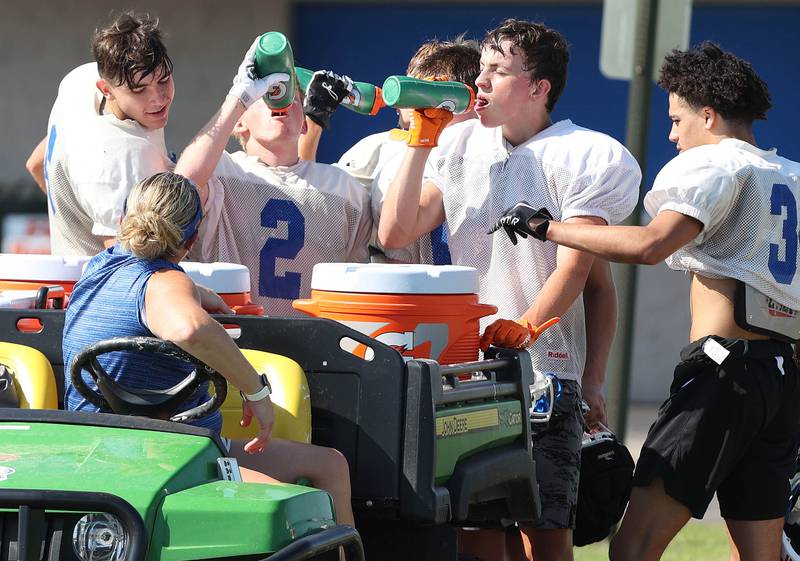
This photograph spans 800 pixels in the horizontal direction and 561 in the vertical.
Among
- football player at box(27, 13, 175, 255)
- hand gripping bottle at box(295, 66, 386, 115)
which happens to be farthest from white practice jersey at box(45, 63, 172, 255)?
hand gripping bottle at box(295, 66, 386, 115)

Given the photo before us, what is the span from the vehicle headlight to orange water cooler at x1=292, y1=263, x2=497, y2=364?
1.18 meters

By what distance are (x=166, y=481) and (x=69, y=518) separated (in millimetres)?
223

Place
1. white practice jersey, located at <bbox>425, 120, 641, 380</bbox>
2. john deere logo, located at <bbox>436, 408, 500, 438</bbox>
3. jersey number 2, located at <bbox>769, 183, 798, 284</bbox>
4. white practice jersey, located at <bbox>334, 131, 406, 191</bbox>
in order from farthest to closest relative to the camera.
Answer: white practice jersey, located at <bbox>334, 131, 406, 191</bbox>, white practice jersey, located at <bbox>425, 120, 641, 380</bbox>, jersey number 2, located at <bbox>769, 183, 798, 284</bbox>, john deere logo, located at <bbox>436, 408, 500, 438</bbox>

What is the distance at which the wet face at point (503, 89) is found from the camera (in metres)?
4.91

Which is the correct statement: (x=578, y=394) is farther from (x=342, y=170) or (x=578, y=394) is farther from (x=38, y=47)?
(x=38, y=47)

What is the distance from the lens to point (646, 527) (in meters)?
4.67

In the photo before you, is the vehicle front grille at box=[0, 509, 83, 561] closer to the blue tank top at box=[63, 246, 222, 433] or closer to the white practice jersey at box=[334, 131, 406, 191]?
the blue tank top at box=[63, 246, 222, 433]

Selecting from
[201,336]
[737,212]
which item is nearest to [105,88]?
[201,336]

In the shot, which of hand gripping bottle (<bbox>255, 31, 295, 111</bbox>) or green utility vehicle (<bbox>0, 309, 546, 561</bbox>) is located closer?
green utility vehicle (<bbox>0, 309, 546, 561</bbox>)

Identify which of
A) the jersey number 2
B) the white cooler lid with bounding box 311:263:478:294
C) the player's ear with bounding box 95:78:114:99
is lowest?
the white cooler lid with bounding box 311:263:478:294

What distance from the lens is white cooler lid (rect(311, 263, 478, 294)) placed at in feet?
13.4

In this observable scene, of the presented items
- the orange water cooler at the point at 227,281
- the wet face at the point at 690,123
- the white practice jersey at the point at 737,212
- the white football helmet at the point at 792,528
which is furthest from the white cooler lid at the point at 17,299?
the white football helmet at the point at 792,528

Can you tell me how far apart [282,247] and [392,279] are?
1.00m

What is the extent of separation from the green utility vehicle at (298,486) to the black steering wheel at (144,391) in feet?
0.11
